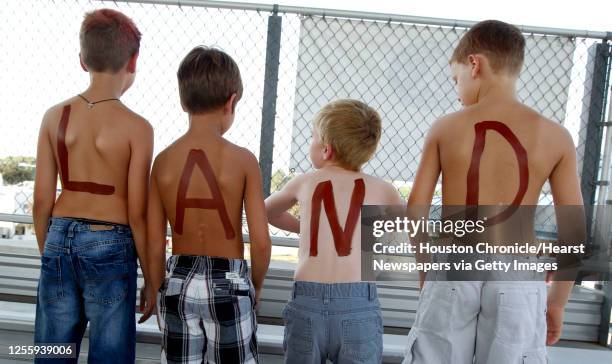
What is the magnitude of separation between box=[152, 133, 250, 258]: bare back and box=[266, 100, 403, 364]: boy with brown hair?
0.31m

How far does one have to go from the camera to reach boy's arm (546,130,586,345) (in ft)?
6.25

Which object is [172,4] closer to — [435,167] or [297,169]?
[297,169]

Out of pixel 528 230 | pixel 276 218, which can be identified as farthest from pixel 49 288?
pixel 528 230

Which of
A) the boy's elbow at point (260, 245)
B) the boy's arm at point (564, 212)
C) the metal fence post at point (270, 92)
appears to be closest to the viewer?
the boy's arm at point (564, 212)

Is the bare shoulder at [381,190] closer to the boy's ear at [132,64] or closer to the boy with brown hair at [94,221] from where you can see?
the boy with brown hair at [94,221]

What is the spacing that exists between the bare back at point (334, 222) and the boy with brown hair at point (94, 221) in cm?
66

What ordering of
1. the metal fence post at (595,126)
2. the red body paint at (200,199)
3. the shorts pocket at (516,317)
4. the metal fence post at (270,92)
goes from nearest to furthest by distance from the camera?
the shorts pocket at (516,317)
the red body paint at (200,199)
the metal fence post at (270,92)
the metal fence post at (595,126)

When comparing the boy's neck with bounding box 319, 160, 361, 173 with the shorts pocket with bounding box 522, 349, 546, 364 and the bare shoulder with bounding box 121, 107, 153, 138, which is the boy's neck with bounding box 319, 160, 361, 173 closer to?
the bare shoulder with bounding box 121, 107, 153, 138

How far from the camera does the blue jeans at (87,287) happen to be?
2.06m

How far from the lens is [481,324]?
1860mm

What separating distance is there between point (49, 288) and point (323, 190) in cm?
116

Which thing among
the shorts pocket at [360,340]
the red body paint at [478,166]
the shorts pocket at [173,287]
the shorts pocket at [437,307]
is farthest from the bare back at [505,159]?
the shorts pocket at [173,287]

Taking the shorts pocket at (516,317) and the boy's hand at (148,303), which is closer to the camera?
the shorts pocket at (516,317)

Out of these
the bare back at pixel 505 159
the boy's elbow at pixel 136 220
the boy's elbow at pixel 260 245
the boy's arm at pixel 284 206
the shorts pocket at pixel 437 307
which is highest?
the bare back at pixel 505 159
